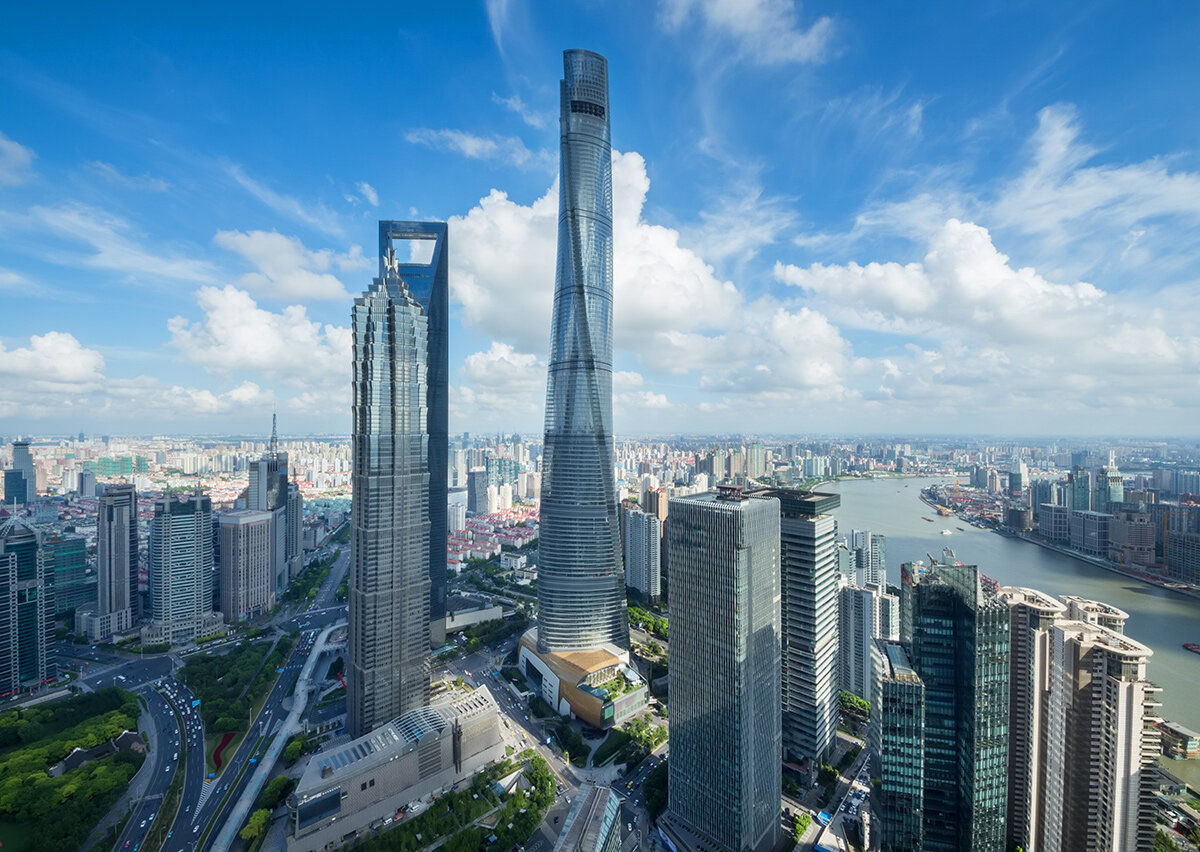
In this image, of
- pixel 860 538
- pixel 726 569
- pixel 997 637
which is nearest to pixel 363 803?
pixel 726 569

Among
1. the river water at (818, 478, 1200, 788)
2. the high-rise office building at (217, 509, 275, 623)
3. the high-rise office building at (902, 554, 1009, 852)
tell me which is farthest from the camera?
the high-rise office building at (217, 509, 275, 623)

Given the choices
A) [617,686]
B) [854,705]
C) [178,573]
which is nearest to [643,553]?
[617,686]

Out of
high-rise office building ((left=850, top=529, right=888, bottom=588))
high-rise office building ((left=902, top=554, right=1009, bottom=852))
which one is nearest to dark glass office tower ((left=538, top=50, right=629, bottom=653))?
high-rise office building ((left=850, top=529, right=888, bottom=588))

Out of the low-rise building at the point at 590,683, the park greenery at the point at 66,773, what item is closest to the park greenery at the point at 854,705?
the low-rise building at the point at 590,683

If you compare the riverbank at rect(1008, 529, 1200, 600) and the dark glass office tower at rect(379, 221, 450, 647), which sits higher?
the dark glass office tower at rect(379, 221, 450, 647)

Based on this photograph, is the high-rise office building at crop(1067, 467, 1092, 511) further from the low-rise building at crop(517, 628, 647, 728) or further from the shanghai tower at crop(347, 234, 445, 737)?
the shanghai tower at crop(347, 234, 445, 737)

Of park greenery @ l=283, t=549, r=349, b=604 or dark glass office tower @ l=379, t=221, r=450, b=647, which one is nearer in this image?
dark glass office tower @ l=379, t=221, r=450, b=647

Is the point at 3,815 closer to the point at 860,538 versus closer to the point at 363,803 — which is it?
the point at 363,803
